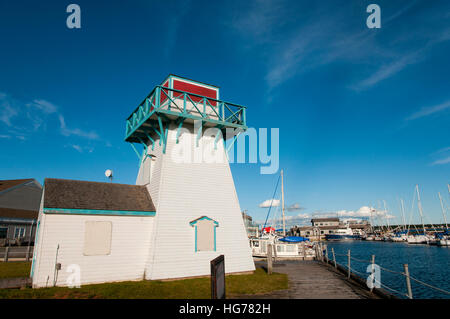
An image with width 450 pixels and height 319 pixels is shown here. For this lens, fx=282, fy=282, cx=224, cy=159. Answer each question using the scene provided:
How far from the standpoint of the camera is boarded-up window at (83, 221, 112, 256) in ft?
46.6

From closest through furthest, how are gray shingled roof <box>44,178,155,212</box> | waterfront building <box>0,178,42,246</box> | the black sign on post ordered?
1. the black sign on post
2. gray shingled roof <box>44,178,155,212</box>
3. waterfront building <box>0,178,42,246</box>

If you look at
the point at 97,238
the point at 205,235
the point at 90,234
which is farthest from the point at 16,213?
the point at 205,235

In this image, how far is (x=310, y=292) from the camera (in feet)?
41.6

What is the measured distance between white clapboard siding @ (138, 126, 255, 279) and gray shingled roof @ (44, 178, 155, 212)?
0.94 meters

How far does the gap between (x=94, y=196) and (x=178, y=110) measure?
23.7 ft

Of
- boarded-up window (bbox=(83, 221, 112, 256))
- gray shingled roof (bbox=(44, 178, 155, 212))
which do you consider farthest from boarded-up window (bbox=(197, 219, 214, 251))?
boarded-up window (bbox=(83, 221, 112, 256))

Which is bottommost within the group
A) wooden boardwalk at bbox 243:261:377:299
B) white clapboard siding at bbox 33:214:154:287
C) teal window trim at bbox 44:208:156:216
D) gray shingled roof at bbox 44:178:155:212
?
wooden boardwalk at bbox 243:261:377:299

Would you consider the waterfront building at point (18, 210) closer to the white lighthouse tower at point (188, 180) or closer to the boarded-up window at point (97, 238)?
the boarded-up window at point (97, 238)

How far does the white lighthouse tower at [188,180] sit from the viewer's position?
51.8ft

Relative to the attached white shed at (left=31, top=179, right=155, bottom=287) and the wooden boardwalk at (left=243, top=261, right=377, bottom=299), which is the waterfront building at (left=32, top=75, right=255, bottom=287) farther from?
the wooden boardwalk at (left=243, top=261, right=377, bottom=299)

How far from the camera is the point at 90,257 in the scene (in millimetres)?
14141

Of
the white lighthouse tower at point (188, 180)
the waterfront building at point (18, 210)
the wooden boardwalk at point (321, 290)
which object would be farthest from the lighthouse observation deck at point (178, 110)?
the waterfront building at point (18, 210)
